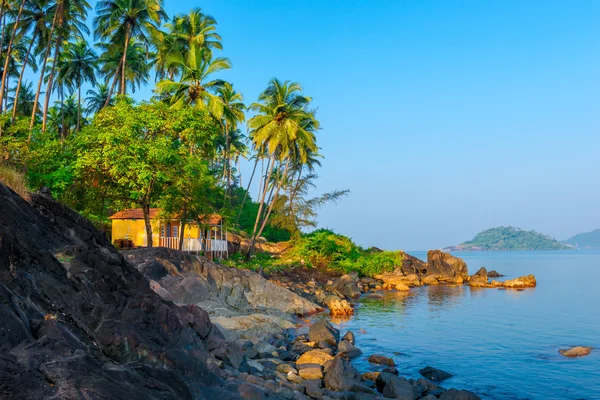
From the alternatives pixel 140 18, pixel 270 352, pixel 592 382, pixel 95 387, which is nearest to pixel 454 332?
pixel 592 382

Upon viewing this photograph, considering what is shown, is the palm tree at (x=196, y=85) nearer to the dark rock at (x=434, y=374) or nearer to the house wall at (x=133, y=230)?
the house wall at (x=133, y=230)

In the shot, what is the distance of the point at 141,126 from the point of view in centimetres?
2703

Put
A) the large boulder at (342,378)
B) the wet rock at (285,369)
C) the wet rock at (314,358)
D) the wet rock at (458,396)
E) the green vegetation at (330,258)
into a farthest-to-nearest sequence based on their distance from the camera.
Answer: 1. the green vegetation at (330,258)
2. the wet rock at (314,358)
3. the wet rock at (285,369)
4. the large boulder at (342,378)
5. the wet rock at (458,396)

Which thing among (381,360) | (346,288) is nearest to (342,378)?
(381,360)

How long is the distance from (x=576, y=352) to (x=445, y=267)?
3176 cm

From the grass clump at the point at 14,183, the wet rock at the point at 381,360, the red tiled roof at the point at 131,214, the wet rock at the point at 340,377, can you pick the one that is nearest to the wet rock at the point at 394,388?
the wet rock at the point at 340,377

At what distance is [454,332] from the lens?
22141 mm

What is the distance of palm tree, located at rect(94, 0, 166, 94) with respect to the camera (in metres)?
39.2

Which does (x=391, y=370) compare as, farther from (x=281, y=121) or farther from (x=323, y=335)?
(x=281, y=121)

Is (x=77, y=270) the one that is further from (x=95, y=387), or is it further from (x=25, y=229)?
(x=95, y=387)

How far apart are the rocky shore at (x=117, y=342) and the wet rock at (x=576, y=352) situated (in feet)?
19.5

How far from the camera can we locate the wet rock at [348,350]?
16.6 metres

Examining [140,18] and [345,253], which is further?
[345,253]

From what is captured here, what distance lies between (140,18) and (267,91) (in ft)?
38.8
